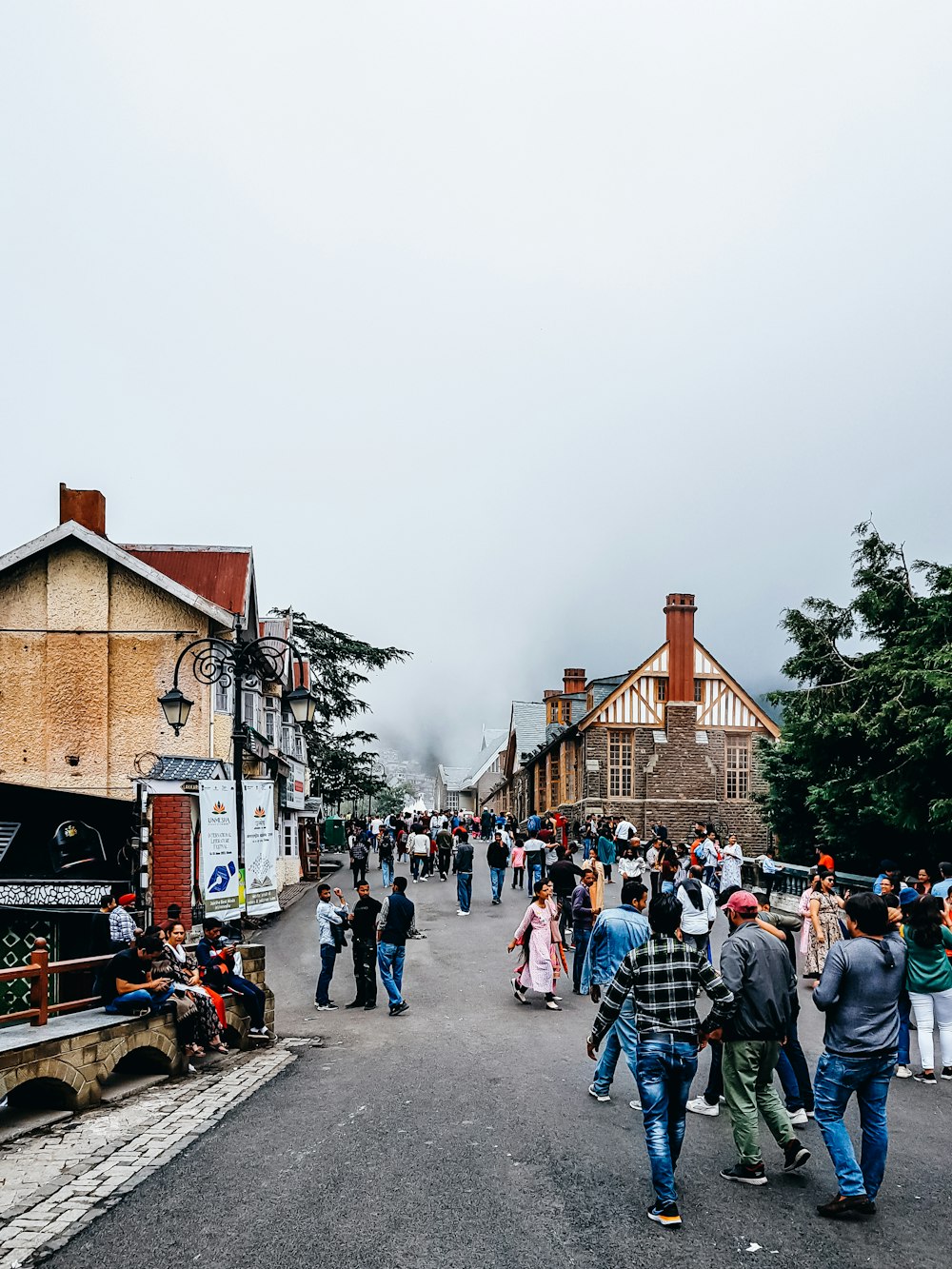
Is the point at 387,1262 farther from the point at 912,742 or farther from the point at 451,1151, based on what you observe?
the point at 912,742

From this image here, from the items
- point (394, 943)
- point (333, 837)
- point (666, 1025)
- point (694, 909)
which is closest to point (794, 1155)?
point (666, 1025)

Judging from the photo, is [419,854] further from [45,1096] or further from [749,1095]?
[749,1095]

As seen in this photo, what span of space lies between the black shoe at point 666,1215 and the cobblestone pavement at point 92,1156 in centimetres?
322

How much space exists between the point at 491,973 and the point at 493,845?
983 centimetres

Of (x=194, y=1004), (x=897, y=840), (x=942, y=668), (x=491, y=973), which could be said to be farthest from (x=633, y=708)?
(x=194, y=1004)

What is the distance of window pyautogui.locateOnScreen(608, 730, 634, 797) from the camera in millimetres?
50062

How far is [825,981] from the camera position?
6.10 metres

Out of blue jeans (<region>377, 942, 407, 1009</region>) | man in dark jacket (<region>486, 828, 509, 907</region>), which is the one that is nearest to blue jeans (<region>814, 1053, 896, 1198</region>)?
blue jeans (<region>377, 942, 407, 1009</region>)

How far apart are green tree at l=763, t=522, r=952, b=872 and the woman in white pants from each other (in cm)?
1048

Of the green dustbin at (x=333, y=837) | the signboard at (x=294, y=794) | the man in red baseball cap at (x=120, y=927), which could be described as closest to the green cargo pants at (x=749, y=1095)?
the man in red baseball cap at (x=120, y=927)

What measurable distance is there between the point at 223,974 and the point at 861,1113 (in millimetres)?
7782

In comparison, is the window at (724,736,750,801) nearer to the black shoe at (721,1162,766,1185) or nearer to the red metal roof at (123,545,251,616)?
the red metal roof at (123,545,251,616)

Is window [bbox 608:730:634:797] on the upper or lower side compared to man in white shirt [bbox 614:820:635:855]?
upper

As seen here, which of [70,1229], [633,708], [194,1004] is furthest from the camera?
[633,708]
